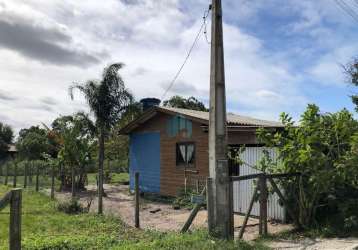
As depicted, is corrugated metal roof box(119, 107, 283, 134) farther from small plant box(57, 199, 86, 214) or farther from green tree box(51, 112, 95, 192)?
small plant box(57, 199, 86, 214)

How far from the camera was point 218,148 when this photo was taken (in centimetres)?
817

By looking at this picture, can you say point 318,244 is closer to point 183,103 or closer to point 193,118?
point 193,118

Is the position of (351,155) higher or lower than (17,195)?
higher

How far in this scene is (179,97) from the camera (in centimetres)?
3881

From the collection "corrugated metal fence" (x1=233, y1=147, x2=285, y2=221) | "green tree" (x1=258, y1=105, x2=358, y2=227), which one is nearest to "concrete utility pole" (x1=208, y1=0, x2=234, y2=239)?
"green tree" (x1=258, y1=105, x2=358, y2=227)

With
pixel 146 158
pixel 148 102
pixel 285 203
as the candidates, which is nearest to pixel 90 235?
pixel 285 203

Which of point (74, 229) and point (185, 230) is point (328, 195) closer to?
point (185, 230)

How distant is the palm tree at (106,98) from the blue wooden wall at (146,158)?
1.43 metres

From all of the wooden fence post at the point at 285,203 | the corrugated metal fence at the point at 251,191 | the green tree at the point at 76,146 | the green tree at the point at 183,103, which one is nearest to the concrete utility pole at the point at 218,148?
the wooden fence post at the point at 285,203

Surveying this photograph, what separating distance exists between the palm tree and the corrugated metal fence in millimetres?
9289

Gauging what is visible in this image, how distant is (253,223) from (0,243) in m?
6.05

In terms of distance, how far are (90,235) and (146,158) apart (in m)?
10.1

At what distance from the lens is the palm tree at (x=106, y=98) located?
1970 cm

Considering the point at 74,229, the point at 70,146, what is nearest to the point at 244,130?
the point at 74,229
